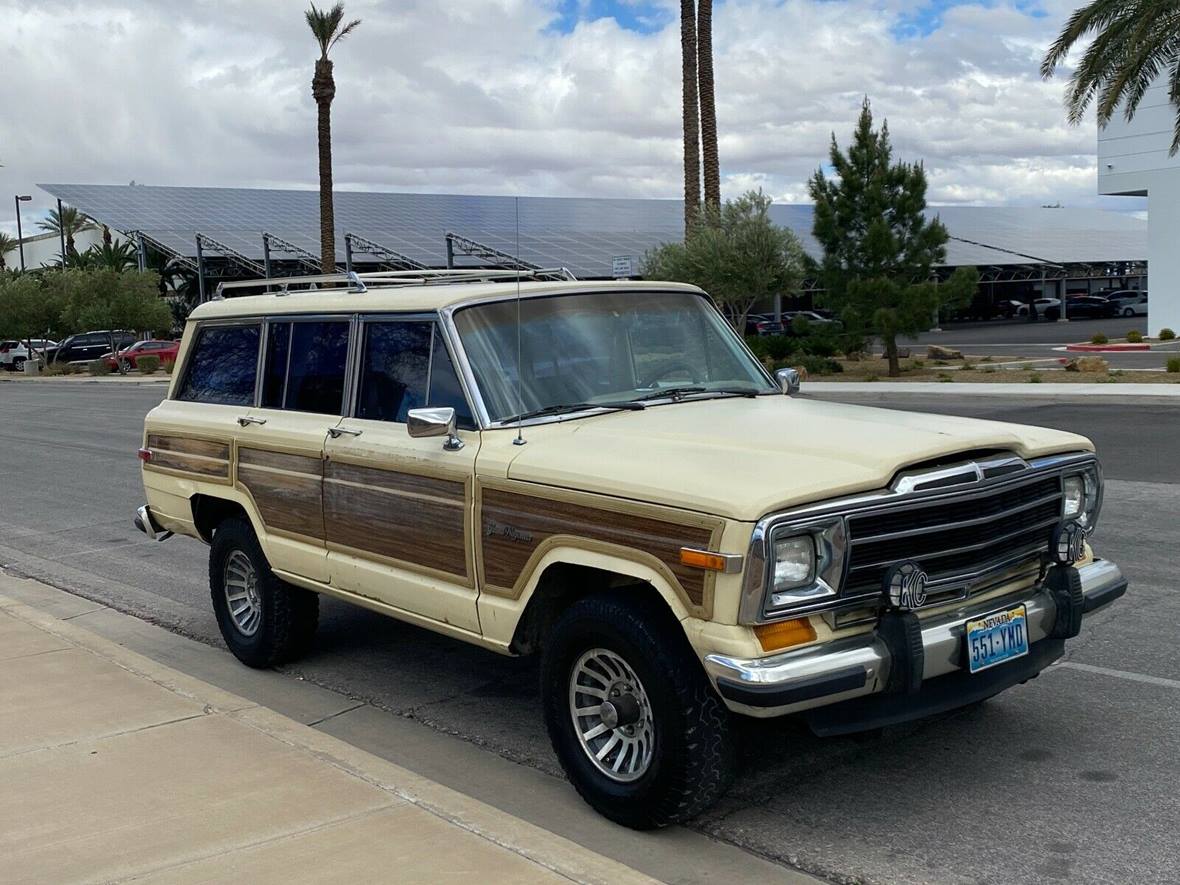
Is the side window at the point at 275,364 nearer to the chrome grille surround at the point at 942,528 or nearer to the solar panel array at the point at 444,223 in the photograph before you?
the chrome grille surround at the point at 942,528

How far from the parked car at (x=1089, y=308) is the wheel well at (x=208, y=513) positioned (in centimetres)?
6409

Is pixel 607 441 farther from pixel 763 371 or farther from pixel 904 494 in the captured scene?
pixel 763 371

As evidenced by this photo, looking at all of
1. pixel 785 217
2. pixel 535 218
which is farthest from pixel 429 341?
pixel 785 217

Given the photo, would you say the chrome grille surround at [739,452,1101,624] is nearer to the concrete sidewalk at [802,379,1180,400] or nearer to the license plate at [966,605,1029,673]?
the license plate at [966,605,1029,673]

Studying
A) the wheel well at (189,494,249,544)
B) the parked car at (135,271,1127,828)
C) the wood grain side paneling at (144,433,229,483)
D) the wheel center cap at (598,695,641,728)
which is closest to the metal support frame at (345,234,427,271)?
the wood grain side paneling at (144,433,229,483)

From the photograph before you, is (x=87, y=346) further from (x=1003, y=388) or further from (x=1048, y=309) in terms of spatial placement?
(x=1048, y=309)

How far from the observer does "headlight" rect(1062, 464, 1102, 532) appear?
5.02m

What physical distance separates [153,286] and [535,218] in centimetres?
1797

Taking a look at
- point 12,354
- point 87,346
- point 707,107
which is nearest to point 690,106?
point 707,107

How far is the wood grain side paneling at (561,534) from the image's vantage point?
4133 mm

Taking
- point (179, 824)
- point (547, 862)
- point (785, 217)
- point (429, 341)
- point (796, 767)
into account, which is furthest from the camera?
point (785, 217)

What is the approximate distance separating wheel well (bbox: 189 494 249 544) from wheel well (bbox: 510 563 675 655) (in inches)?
106

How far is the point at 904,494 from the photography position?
4.20 metres

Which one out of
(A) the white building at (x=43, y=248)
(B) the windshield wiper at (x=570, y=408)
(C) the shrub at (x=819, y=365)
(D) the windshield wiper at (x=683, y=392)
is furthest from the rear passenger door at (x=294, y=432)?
(A) the white building at (x=43, y=248)
